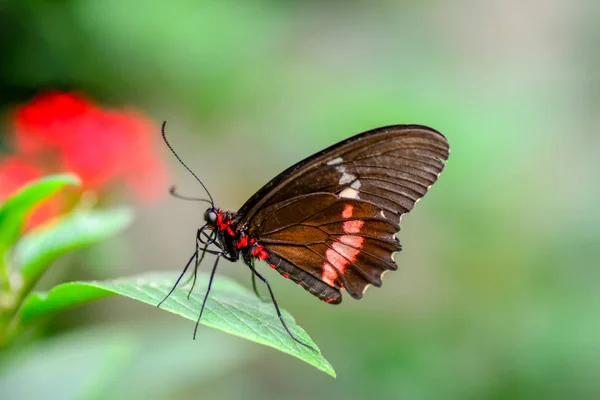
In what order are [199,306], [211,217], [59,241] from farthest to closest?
[211,217]
[59,241]
[199,306]

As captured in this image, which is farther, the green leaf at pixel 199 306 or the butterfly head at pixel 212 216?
the butterfly head at pixel 212 216

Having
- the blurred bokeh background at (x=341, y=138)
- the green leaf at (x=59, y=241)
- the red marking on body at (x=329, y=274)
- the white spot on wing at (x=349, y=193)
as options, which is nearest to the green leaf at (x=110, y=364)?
the blurred bokeh background at (x=341, y=138)

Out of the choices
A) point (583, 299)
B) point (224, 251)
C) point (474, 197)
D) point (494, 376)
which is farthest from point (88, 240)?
point (474, 197)

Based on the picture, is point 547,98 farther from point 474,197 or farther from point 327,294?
point 327,294

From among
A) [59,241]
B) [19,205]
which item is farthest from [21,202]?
[59,241]

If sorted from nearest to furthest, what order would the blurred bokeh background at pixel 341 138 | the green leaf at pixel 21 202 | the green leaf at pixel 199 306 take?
the green leaf at pixel 199 306
the green leaf at pixel 21 202
the blurred bokeh background at pixel 341 138

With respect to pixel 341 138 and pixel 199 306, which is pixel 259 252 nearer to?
pixel 199 306

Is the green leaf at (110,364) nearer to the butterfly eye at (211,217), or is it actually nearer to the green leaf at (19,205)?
the green leaf at (19,205)

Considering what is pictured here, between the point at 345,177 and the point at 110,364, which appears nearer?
the point at 345,177
